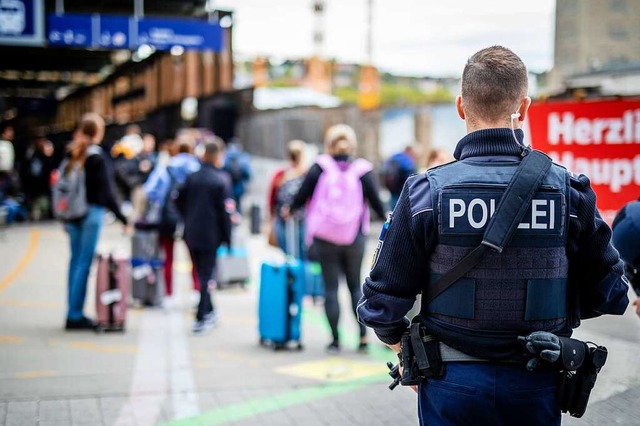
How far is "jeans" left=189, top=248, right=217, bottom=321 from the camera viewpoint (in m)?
8.36

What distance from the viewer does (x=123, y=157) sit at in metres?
16.3

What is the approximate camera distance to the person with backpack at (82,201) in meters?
8.07

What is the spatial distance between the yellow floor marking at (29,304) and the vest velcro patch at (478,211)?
7.62 m

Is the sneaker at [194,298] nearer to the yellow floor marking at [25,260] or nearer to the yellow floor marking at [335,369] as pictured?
the yellow floor marking at [25,260]

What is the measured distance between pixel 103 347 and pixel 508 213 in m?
5.60

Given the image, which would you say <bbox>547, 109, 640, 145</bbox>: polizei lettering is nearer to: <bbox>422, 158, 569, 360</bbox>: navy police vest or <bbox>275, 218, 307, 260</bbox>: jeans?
<bbox>422, 158, 569, 360</bbox>: navy police vest

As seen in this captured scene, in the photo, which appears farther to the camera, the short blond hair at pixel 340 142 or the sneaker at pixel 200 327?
the sneaker at pixel 200 327

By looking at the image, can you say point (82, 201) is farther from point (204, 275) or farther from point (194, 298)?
point (194, 298)

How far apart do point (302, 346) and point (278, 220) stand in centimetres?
266

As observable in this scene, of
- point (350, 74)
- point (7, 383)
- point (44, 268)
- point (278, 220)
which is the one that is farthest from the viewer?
point (350, 74)

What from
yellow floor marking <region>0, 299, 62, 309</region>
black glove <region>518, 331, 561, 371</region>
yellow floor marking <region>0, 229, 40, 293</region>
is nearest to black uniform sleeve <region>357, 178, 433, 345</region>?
black glove <region>518, 331, 561, 371</region>

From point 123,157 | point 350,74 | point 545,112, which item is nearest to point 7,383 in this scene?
point 545,112

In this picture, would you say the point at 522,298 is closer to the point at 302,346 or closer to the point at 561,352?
the point at 561,352

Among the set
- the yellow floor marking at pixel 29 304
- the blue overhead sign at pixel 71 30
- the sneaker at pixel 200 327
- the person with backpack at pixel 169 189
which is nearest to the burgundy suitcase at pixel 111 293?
the sneaker at pixel 200 327
